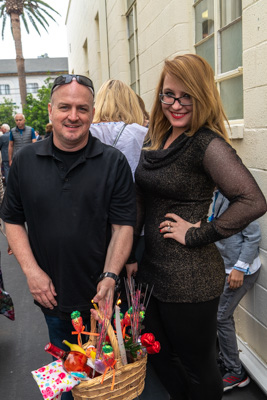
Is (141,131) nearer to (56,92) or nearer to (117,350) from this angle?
(56,92)

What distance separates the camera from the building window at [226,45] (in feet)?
11.3

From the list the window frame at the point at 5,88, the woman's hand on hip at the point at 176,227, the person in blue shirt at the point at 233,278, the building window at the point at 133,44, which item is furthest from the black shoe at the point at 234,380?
the window frame at the point at 5,88

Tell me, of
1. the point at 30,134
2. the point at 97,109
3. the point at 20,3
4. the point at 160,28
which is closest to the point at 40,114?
the point at 20,3

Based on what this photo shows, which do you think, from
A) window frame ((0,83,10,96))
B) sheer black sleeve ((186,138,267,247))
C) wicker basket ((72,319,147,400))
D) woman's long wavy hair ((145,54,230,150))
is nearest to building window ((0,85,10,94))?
window frame ((0,83,10,96))

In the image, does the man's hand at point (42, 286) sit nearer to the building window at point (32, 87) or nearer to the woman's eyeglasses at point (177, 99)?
the woman's eyeglasses at point (177, 99)

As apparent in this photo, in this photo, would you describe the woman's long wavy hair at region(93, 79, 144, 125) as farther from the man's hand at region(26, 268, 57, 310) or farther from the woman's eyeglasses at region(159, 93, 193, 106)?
the man's hand at region(26, 268, 57, 310)

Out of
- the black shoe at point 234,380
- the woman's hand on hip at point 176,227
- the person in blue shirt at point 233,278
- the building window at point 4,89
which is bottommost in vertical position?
the black shoe at point 234,380

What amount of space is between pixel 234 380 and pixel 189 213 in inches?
66.5

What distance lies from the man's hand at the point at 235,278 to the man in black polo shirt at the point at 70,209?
105 centimetres

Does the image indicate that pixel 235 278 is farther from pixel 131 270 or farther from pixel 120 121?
pixel 120 121

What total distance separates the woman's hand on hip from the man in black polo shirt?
0.67 feet

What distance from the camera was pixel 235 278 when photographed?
114 inches

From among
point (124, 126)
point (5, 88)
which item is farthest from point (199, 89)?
point (5, 88)

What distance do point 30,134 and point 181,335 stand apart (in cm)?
892
